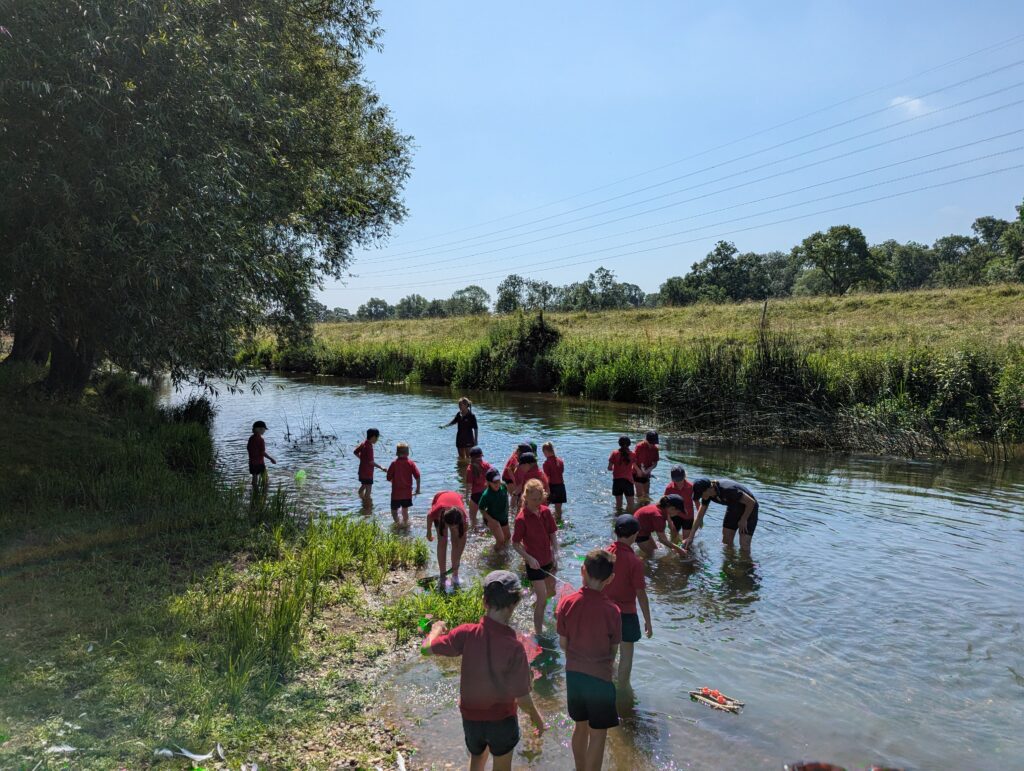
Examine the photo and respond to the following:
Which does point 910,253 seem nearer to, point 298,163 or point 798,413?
point 798,413

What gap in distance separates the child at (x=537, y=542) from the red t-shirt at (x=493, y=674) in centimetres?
336

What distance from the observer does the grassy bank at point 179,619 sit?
5.18 meters

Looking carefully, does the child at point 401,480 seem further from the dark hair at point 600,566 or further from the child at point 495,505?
the dark hair at point 600,566

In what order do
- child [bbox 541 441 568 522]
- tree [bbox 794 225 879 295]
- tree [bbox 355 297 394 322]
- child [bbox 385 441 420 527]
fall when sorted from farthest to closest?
tree [bbox 355 297 394 322] → tree [bbox 794 225 879 295] → child [bbox 541 441 568 522] → child [bbox 385 441 420 527]

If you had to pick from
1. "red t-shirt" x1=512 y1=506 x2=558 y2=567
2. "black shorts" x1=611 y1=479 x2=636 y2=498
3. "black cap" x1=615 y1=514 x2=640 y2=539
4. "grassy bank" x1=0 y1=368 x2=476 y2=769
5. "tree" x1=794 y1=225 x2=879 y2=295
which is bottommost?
"grassy bank" x1=0 y1=368 x2=476 y2=769

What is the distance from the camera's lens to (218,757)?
4.97 m

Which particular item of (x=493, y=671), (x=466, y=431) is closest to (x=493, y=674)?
(x=493, y=671)

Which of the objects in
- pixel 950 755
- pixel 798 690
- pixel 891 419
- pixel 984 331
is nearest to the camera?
pixel 950 755

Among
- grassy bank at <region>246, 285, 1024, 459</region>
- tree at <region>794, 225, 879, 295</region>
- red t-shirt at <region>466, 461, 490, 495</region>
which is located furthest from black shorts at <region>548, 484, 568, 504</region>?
tree at <region>794, 225, 879, 295</region>

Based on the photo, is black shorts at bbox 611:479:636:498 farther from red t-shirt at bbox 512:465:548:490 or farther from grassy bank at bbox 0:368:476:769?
grassy bank at bbox 0:368:476:769

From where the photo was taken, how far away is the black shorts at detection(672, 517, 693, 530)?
10.9 meters

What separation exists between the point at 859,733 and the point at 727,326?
41.3 meters

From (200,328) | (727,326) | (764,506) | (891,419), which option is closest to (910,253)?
(727,326)

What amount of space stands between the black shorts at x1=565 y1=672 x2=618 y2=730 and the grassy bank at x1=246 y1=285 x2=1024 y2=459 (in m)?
17.6
